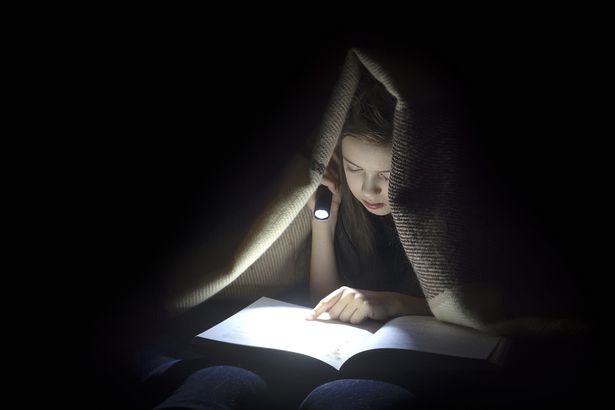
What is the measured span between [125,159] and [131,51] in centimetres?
23

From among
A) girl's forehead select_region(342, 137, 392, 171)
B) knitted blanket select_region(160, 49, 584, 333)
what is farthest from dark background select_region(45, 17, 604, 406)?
girl's forehead select_region(342, 137, 392, 171)

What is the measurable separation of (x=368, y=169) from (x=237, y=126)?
0.97ft

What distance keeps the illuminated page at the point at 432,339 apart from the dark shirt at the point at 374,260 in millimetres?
326

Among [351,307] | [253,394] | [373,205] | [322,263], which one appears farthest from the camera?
[322,263]

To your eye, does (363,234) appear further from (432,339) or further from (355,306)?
(432,339)

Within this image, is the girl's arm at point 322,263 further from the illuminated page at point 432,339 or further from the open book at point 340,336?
the illuminated page at point 432,339

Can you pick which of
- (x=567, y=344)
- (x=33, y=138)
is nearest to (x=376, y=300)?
(x=567, y=344)

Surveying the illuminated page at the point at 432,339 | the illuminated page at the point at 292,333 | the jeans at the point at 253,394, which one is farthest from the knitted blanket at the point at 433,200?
the jeans at the point at 253,394

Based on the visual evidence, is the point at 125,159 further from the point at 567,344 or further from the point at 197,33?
the point at 567,344

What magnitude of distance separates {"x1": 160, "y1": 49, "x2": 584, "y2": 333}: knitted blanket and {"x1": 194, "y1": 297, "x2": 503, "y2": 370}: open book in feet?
0.15

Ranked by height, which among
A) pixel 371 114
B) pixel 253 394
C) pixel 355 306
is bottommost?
pixel 253 394

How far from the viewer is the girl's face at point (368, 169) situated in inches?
44.6

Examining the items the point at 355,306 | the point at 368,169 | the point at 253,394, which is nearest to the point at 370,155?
the point at 368,169

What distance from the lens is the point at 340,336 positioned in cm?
100
